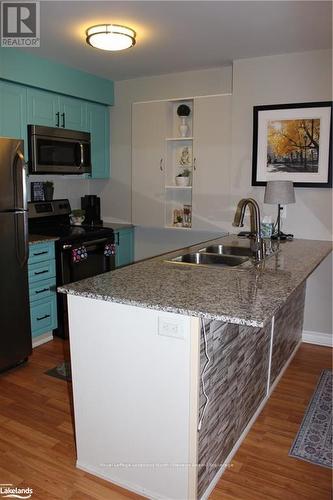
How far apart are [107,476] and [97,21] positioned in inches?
105

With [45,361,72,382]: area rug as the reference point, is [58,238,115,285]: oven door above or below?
above

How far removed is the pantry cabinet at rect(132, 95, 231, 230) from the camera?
3883mm

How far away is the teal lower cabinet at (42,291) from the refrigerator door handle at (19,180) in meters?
0.50

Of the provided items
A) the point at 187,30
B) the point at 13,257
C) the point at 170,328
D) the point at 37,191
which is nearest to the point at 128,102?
the point at 37,191

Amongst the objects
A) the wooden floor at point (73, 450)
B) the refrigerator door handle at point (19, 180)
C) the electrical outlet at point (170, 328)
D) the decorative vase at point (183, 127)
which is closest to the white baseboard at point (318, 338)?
the wooden floor at point (73, 450)

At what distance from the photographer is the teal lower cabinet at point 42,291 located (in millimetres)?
3434

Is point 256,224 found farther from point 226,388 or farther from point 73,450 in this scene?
point 73,450

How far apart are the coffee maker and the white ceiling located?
138 cm

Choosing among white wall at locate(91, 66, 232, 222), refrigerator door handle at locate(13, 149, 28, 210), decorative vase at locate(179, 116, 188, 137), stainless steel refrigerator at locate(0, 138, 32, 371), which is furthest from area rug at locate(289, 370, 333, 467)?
white wall at locate(91, 66, 232, 222)

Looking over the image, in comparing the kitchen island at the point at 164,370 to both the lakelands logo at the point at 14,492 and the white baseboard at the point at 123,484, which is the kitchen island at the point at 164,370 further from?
the lakelands logo at the point at 14,492

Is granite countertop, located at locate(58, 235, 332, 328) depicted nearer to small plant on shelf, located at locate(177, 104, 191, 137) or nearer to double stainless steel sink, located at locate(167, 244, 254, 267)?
double stainless steel sink, located at locate(167, 244, 254, 267)

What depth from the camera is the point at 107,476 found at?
80.0 inches

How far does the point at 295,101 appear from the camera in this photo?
3.50 m

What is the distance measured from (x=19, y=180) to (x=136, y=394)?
5.77 feet
